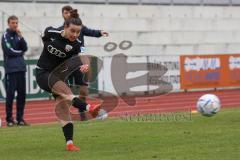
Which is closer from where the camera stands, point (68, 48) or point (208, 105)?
point (68, 48)

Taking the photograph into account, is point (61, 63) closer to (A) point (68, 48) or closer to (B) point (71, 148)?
(A) point (68, 48)

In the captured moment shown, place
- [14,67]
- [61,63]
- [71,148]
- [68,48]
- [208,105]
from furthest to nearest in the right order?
[14,67] < [208,105] < [61,63] < [68,48] < [71,148]

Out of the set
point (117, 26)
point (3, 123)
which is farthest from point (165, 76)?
point (3, 123)

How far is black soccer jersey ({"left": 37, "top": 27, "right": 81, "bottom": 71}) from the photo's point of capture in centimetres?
918

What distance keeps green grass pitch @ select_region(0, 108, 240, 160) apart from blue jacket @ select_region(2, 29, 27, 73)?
5.00 feet

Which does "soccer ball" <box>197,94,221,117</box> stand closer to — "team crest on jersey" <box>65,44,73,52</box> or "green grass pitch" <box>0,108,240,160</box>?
"green grass pitch" <box>0,108,240,160</box>

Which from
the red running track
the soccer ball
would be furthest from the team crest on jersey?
the red running track

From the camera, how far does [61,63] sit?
370 inches

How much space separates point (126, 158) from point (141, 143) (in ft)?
5.16

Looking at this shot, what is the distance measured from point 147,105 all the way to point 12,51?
22.3 ft

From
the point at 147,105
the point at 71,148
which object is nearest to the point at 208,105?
the point at 71,148

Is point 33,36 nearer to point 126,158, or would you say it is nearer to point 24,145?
point 24,145

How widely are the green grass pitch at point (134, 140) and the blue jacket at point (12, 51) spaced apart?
1.52 metres

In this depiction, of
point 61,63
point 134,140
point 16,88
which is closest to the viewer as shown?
point 61,63
